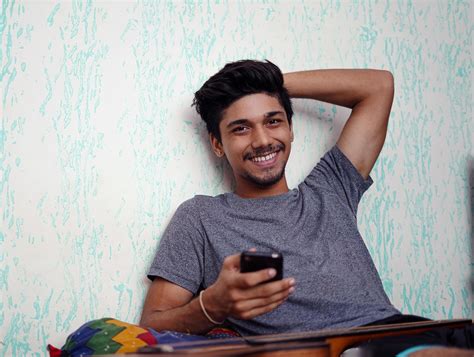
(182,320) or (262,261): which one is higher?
(262,261)

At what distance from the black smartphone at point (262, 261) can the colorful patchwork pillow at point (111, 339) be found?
11.4 inches

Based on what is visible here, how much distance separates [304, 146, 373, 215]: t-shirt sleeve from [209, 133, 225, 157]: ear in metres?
0.28

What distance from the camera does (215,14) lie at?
2.03m

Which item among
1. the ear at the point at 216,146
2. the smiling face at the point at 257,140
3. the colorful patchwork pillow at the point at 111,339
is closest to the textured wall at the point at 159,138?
the ear at the point at 216,146

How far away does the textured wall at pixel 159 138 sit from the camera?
1.81 meters

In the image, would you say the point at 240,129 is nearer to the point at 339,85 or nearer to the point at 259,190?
the point at 259,190

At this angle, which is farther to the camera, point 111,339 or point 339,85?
point 339,85

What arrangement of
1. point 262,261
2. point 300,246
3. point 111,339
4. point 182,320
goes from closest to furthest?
point 262,261
point 111,339
point 182,320
point 300,246

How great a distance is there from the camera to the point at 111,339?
1.37 metres

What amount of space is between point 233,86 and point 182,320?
2.31 feet

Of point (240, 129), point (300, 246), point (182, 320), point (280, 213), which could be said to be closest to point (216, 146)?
point (240, 129)

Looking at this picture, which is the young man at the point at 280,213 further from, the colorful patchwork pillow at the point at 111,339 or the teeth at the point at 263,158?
the colorful patchwork pillow at the point at 111,339

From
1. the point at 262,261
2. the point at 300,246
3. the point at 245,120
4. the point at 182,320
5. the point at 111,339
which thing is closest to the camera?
the point at 262,261

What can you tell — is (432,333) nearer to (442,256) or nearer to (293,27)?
(442,256)
